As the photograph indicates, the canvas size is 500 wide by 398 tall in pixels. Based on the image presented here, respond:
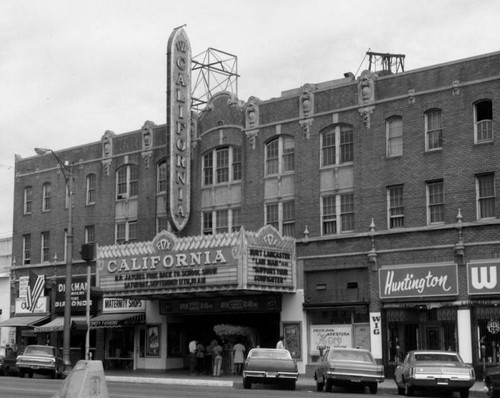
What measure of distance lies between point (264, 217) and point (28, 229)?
18.7m

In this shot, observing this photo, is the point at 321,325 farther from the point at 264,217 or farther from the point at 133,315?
the point at 133,315

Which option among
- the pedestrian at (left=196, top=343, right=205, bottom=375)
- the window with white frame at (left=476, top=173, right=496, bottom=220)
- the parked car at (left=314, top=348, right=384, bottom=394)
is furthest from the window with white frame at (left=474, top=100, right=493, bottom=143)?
the pedestrian at (left=196, top=343, right=205, bottom=375)

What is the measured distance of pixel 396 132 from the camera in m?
39.7

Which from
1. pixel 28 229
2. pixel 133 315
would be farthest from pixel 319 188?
pixel 28 229

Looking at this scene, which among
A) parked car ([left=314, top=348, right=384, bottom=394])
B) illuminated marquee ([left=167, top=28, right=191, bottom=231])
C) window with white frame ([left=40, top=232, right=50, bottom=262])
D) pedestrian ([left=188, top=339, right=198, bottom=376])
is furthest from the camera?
window with white frame ([left=40, top=232, right=50, bottom=262])

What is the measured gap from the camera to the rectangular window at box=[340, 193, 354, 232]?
1607 inches

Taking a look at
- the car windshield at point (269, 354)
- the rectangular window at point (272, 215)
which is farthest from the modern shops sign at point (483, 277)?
the rectangular window at point (272, 215)

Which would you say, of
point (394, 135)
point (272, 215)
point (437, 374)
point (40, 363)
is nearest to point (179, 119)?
point (272, 215)

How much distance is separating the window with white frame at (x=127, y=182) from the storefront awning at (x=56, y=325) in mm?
7226

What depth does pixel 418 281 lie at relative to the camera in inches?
1489

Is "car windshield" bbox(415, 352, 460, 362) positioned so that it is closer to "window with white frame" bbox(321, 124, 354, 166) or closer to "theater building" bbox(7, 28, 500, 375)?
"theater building" bbox(7, 28, 500, 375)

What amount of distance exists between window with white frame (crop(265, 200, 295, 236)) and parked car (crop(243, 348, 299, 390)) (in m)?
10.2

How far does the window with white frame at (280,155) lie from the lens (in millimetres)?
43266

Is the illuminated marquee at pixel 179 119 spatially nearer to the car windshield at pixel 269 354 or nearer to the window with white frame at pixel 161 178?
the window with white frame at pixel 161 178
